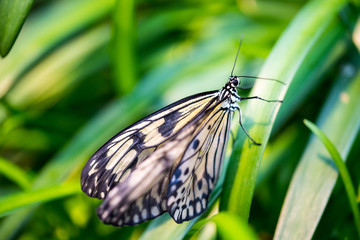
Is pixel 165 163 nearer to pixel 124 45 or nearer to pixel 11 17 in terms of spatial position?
pixel 11 17

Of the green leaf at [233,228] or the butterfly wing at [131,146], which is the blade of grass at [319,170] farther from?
the butterfly wing at [131,146]

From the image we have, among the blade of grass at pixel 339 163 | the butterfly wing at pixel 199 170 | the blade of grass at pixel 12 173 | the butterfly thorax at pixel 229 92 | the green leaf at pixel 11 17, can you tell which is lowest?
the blade of grass at pixel 339 163

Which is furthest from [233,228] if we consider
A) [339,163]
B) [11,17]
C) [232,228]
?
[11,17]

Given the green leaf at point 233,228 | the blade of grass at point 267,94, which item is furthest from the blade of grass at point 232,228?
the blade of grass at point 267,94

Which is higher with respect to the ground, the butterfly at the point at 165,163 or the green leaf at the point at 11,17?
the green leaf at the point at 11,17

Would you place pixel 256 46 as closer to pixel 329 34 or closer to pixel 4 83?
pixel 329 34

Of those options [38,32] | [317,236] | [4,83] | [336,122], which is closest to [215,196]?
[317,236]

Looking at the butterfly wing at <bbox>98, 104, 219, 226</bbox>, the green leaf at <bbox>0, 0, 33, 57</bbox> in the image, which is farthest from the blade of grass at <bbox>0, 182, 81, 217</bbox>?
the green leaf at <bbox>0, 0, 33, 57</bbox>

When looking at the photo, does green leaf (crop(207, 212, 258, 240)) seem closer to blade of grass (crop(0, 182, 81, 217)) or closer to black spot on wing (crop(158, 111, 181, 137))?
black spot on wing (crop(158, 111, 181, 137))
